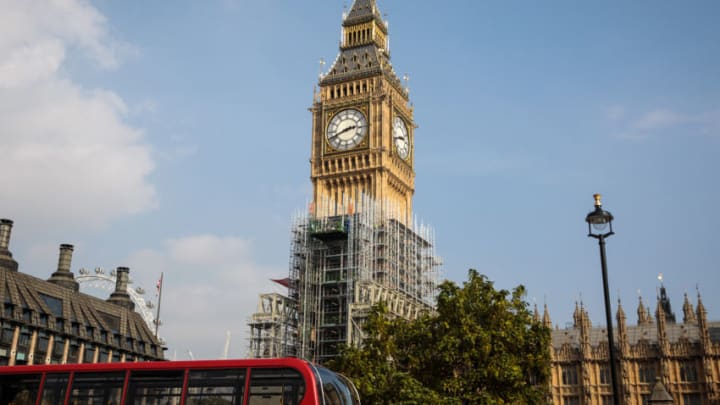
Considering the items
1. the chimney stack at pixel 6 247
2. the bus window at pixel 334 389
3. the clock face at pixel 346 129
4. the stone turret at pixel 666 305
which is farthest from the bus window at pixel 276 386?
the stone turret at pixel 666 305

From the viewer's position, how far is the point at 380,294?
7775 cm

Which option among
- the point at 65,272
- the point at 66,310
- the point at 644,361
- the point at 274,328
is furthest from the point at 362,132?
the point at 644,361

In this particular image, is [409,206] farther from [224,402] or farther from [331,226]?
[224,402]

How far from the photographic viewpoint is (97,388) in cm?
2372

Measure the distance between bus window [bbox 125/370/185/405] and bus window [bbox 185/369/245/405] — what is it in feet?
1.42

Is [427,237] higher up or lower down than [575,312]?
higher up

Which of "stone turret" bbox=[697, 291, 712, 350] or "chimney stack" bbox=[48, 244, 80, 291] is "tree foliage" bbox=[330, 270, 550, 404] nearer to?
"stone turret" bbox=[697, 291, 712, 350]

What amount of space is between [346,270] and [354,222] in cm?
530

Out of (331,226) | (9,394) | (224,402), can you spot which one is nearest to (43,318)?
(331,226)

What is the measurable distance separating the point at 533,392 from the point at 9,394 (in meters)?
30.4

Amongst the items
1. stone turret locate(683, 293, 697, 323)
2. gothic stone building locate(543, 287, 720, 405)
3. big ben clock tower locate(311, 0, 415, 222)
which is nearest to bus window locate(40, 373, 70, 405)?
big ben clock tower locate(311, 0, 415, 222)

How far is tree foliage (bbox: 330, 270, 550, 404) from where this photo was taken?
44.0 meters

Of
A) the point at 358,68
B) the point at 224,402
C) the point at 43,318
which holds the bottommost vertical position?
the point at 224,402

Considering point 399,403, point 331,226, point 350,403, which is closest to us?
point 350,403
